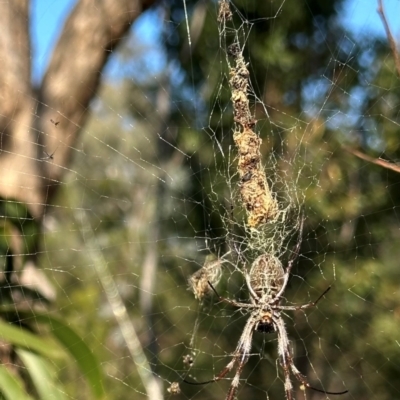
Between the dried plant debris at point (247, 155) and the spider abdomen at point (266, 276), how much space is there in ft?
0.25

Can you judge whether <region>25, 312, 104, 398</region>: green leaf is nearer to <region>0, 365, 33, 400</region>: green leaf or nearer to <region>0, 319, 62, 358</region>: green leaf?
<region>0, 319, 62, 358</region>: green leaf

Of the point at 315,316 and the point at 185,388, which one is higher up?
the point at 315,316

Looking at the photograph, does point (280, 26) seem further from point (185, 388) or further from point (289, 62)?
point (185, 388)

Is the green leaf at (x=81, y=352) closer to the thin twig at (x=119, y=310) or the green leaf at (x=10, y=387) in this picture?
the green leaf at (x=10, y=387)

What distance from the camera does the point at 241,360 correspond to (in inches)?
46.1

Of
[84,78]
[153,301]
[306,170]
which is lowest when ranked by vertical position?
[153,301]

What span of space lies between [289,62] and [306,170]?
791 mm

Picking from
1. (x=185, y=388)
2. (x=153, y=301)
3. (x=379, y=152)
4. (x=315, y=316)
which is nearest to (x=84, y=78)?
(x=379, y=152)

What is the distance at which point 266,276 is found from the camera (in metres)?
1.15

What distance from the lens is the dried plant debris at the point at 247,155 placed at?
41.7 inches

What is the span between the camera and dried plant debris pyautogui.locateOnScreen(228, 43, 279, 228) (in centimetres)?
106

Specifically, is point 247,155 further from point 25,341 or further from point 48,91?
point 48,91

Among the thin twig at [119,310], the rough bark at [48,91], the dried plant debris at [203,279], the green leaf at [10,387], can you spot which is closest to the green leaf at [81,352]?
the green leaf at [10,387]

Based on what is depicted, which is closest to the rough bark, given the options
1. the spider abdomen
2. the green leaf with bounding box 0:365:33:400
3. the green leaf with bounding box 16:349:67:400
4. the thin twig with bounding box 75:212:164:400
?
the thin twig with bounding box 75:212:164:400
